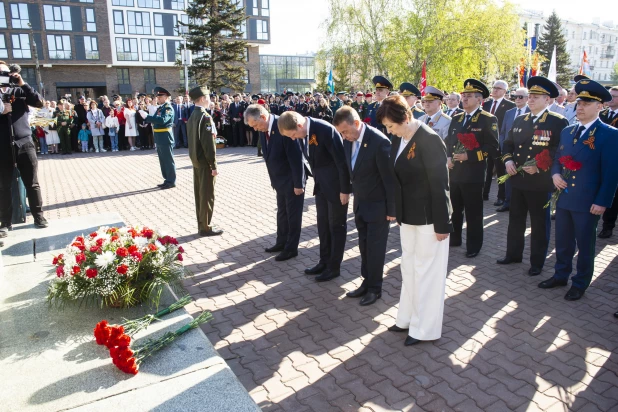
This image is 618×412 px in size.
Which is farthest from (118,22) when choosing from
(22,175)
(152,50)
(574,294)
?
(574,294)

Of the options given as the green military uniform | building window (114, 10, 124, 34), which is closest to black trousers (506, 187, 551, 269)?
the green military uniform

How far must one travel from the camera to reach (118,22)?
5188 cm

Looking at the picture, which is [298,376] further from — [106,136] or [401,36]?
[401,36]

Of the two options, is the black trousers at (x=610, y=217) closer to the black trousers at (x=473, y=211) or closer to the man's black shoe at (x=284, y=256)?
the black trousers at (x=473, y=211)

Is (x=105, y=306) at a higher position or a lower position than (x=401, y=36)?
lower

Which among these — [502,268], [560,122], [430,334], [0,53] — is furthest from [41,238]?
[0,53]

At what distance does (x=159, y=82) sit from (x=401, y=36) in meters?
34.9

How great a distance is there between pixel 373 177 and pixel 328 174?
2.55 ft

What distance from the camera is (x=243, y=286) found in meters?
5.45

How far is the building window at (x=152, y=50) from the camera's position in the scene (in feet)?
177

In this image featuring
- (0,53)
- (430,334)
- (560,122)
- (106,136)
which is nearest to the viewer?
(430,334)

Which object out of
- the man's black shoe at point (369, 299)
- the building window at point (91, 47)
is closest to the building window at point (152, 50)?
the building window at point (91, 47)

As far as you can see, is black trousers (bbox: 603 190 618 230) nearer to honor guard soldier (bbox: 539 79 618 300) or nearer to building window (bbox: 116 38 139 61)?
honor guard soldier (bbox: 539 79 618 300)

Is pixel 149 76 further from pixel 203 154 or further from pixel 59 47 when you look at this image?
pixel 203 154
